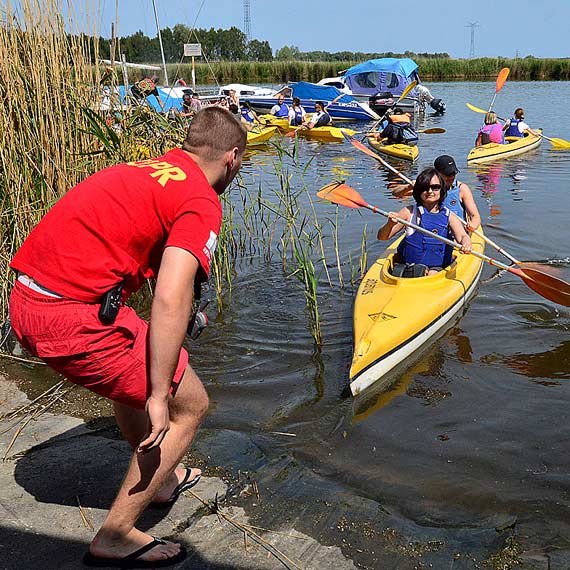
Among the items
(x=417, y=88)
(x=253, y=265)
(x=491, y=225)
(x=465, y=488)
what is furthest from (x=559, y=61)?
(x=465, y=488)

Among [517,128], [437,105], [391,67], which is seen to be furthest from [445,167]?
[391,67]

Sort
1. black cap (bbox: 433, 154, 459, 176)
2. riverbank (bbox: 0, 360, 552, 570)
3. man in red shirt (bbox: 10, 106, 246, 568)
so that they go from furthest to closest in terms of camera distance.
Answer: black cap (bbox: 433, 154, 459, 176), riverbank (bbox: 0, 360, 552, 570), man in red shirt (bbox: 10, 106, 246, 568)

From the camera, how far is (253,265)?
6992 millimetres

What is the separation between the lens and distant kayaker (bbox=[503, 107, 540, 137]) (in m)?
16.2

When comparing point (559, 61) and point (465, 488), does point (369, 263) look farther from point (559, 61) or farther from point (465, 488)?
point (559, 61)

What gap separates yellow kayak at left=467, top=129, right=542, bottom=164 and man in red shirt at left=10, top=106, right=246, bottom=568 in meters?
13.5

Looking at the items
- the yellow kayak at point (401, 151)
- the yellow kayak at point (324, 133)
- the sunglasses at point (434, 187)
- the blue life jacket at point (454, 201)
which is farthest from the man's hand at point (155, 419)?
the yellow kayak at point (324, 133)

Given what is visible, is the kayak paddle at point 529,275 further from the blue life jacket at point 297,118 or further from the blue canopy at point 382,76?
the blue canopy at point 382,76

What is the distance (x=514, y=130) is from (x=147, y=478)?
16211 millimetres

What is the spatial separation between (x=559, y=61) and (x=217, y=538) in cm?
4723

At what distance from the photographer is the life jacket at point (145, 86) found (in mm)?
4618

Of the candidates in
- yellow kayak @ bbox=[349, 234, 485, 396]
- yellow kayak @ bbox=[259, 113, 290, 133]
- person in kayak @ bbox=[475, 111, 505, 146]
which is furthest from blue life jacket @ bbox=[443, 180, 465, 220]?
yellow kayak @ bbox=[259, 113, 290, 133]

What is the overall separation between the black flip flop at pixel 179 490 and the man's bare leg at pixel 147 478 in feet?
1.17

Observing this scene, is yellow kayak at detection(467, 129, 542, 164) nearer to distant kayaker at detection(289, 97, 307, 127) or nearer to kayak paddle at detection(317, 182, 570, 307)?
distant kayaker at detection(289, 97, 307, 127)
